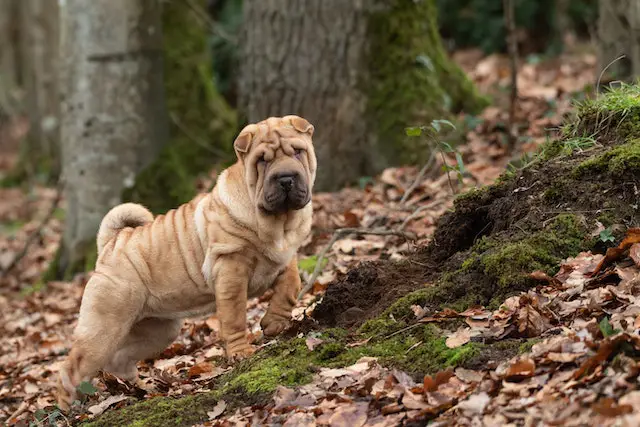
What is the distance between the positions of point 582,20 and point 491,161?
7645 mm

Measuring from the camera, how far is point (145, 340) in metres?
6.49

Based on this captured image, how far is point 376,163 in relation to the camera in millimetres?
9445

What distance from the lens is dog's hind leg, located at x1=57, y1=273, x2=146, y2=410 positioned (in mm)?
6074

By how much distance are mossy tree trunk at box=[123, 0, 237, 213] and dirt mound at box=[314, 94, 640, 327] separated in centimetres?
501

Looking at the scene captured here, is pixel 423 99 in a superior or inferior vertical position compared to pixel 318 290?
superior

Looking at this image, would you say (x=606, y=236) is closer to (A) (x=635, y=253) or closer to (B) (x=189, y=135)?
(A) (x=635, y=253)

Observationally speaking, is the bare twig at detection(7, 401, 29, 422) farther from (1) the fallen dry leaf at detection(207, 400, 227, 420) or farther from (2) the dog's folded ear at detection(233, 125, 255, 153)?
(2) the dog's folded ear at detection(233, 125, 255, 153)

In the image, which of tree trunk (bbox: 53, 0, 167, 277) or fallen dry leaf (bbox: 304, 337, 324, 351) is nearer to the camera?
fallen dry leaf (bbox: 304, 337, 324, 351)

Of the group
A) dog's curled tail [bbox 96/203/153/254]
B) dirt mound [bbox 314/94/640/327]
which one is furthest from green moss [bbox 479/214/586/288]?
dog's curled tail [bbox 96/203/153/254]

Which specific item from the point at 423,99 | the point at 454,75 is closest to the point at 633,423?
the point at 423,99

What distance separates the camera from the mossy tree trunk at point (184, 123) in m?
10.4

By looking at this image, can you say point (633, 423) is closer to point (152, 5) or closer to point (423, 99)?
point (423, 99)

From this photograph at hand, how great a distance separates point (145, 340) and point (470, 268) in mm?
2597

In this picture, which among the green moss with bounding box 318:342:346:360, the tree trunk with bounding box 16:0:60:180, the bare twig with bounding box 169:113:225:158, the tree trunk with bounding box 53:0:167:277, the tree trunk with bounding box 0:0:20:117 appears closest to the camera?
the green moss with bounding box 318:342:346:360
